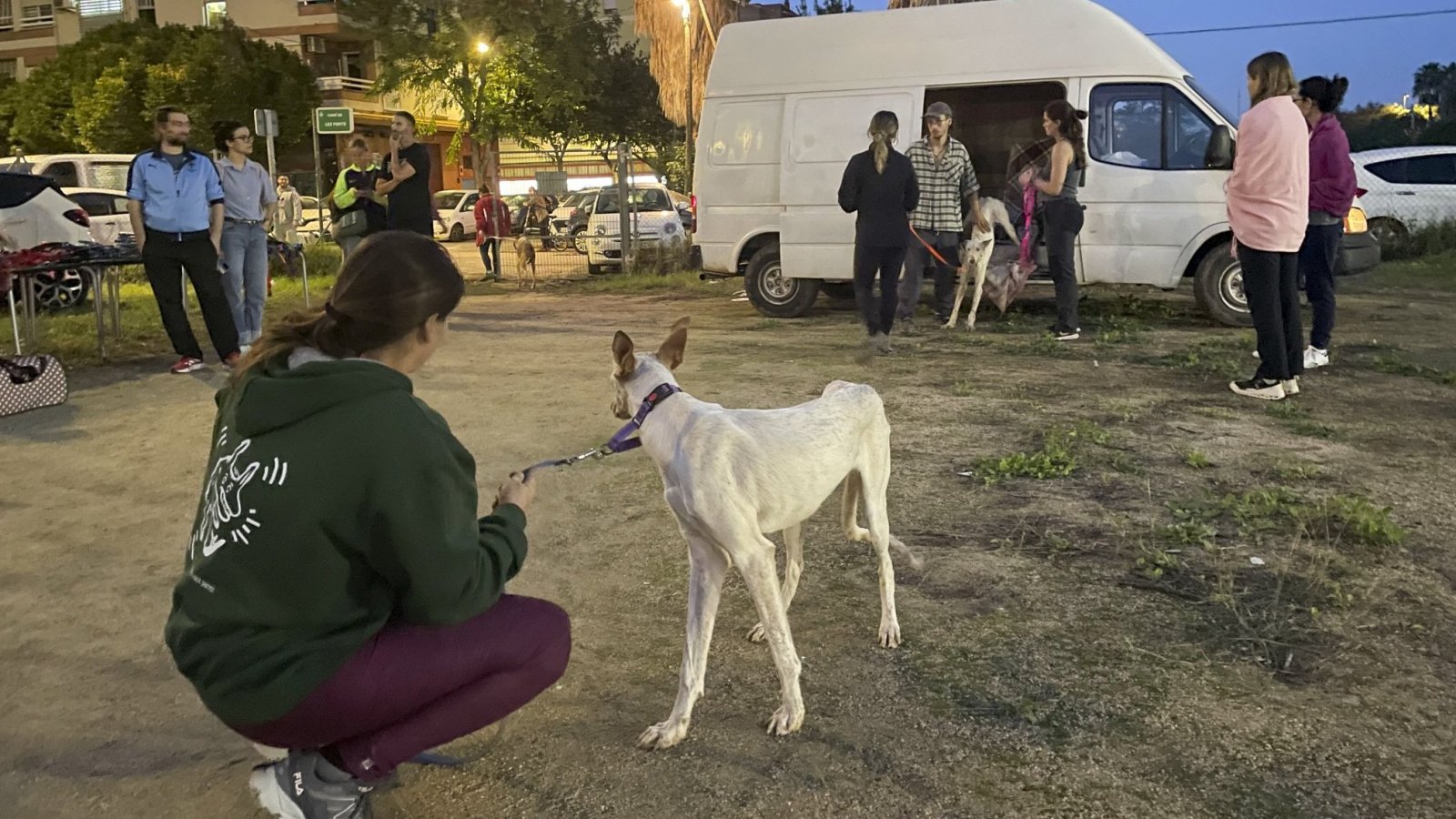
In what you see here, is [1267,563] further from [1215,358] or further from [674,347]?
[1215,358]

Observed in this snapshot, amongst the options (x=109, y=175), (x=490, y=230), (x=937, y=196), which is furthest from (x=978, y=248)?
(x=109, y=175)

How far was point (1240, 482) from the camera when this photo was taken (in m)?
5.05

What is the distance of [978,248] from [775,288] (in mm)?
2503

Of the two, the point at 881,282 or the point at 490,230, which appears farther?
the point at 490,230

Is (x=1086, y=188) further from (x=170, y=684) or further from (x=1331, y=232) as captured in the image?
(x=170, y=684)

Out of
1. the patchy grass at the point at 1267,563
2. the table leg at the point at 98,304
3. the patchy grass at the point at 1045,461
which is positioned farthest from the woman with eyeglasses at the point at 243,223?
the patchy grass at the point at 1267,563

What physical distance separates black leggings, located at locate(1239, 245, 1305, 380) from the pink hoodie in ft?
0.33

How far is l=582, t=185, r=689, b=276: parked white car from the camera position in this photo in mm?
17609

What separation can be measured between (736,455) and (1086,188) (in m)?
8.36

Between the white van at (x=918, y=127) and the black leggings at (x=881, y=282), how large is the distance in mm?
2278

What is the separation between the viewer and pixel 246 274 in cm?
834

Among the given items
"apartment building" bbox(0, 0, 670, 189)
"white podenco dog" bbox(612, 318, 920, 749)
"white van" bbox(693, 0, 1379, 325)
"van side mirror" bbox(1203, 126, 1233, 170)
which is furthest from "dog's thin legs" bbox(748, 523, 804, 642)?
"apartment building" bbox(0, 0, 670, 189)

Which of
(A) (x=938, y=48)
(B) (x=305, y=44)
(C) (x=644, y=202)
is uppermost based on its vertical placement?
(B) (x=305, y=44)

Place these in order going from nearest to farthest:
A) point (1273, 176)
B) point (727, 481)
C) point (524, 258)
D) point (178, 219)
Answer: point (727, 481) < point (1273, 176) < point (178, 219) < point (524, 258)
